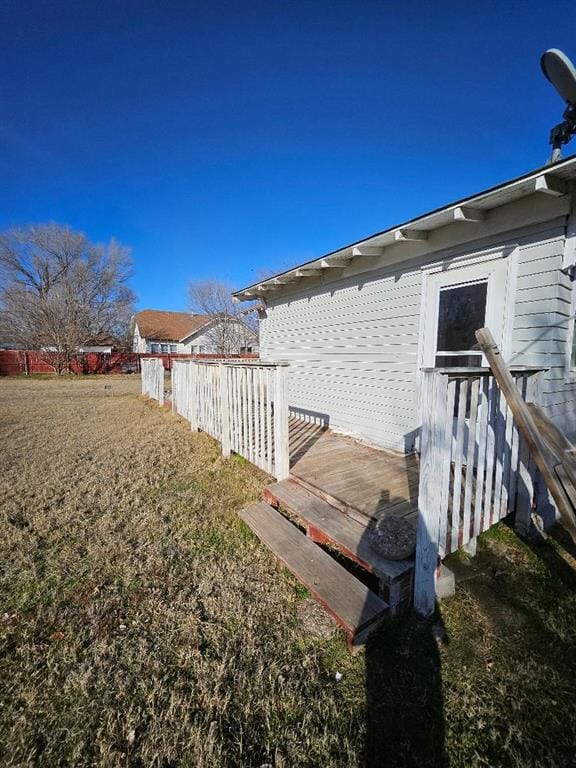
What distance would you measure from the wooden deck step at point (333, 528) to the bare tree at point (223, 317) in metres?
24.4

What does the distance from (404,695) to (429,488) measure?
1.01 m

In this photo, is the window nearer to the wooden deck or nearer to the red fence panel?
the wooden deck

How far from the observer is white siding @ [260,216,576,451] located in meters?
2.99

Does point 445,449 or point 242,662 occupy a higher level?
point 445,449

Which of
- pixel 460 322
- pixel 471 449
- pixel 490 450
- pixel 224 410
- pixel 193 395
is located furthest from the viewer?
pixel 193 395

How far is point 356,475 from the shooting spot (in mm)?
3496

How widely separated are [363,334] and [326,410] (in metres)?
1.65

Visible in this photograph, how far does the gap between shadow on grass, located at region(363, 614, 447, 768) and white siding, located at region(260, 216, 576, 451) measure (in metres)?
2.55

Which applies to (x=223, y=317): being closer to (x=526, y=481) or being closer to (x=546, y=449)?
(x=526, y=481)

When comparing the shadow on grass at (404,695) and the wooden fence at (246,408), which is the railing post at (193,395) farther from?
the shadow on grass at (404,695)

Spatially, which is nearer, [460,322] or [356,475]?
[356,475]

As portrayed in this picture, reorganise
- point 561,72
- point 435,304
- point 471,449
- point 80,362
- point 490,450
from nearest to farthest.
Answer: point 471,449 → point 490,450 → point 561,72 → point 435,304 → point 80,362

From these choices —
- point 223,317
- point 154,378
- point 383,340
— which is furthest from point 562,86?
point 223,317

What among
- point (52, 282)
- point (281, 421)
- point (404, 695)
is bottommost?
point (404, 695)
